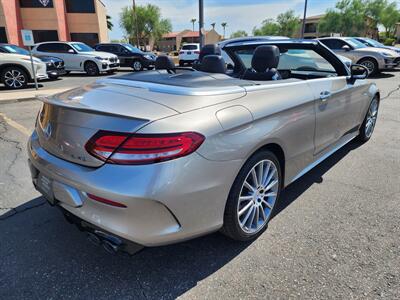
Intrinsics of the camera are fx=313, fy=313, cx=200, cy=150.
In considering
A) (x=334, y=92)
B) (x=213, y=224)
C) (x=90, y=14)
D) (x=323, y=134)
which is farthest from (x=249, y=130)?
(x=90, y=14)

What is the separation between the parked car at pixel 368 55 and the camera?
1353 centimetres

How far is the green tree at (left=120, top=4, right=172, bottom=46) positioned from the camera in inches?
2185

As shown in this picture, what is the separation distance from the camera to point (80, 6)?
2988cm

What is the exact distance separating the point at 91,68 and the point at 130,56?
10.8 feet

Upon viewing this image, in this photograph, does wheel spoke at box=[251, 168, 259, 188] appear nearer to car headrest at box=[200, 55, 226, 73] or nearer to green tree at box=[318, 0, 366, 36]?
car headrest at box=[200, 55, 226, 73]

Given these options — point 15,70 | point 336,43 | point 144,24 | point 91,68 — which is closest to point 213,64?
point 15,70

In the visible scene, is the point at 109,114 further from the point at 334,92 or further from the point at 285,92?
the point at 334,92

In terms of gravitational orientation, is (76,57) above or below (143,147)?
above

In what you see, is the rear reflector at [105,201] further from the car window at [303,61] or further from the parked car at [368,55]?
the parked car at [368,55]

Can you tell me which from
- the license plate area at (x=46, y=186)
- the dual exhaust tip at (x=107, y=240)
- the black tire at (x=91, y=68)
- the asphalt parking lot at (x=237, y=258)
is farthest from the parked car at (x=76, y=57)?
the dual exhaust tip at (x=107, y=240)

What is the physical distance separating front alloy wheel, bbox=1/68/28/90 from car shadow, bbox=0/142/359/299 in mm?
9483

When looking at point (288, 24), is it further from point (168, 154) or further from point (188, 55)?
point (168, 154)

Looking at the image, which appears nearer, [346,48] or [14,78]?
[14,78]

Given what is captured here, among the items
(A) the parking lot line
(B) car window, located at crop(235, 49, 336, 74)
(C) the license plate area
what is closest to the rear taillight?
(C) the license plate area
